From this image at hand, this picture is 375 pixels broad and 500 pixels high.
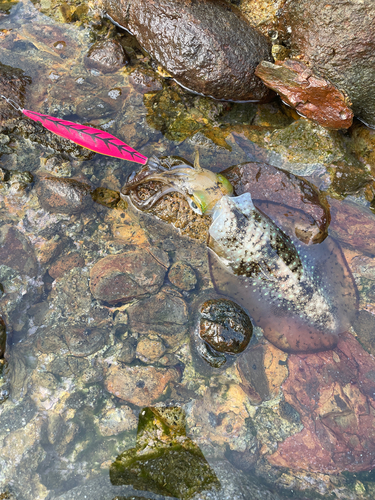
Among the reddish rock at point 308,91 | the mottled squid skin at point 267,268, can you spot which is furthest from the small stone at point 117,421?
the reddish rock at point 308,91

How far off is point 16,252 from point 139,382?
2.06 m

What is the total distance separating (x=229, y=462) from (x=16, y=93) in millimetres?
4810

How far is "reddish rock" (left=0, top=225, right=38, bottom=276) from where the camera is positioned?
3346 mm

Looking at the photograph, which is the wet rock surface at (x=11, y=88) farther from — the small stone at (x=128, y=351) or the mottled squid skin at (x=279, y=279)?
the small stone at (x=128, y=351)

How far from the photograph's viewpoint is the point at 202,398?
132 inches

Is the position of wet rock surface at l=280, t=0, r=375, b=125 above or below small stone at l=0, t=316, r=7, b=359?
above

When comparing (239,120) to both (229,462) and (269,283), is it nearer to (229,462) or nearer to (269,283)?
(269,283)

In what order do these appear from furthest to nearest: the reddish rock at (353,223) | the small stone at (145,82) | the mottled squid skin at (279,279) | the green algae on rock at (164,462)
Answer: the small stone at (145,82)
the reddish rock at (353,223)
the mottled squid skin at (279,279)
the green algae on rock at (164,462)

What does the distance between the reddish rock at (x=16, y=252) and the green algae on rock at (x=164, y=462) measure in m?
2.11

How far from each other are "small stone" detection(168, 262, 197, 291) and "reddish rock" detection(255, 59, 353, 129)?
2373 millimetres

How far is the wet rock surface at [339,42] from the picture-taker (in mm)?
2896

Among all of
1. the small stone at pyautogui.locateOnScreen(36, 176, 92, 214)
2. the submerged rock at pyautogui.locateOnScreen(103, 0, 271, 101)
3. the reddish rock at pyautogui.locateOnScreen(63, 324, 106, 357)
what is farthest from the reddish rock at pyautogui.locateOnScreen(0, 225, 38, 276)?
the submerged rock at pyautogui.locateOnScreen(103, 0, 271, 101)

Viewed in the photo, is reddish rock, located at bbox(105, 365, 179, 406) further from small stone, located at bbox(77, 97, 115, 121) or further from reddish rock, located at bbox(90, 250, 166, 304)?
small stone, located at bbox(77, 97, 115, 121)

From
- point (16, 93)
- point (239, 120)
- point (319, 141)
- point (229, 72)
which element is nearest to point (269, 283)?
point (319, 141)
